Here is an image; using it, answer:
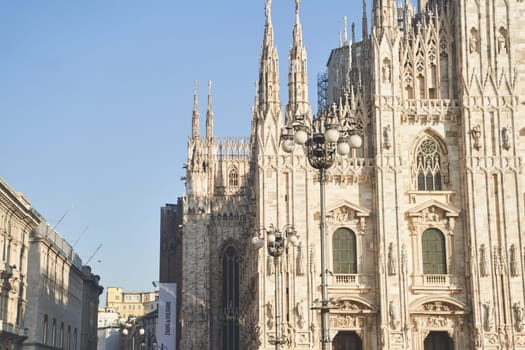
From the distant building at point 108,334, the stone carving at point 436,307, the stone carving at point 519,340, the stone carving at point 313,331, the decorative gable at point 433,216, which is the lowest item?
the stone carving at point 519,340

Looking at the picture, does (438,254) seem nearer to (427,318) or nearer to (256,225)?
(427,318)

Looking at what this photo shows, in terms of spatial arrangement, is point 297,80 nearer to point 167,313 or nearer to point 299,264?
point 299,264

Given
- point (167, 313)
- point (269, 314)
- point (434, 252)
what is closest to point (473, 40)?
point (434, 252)

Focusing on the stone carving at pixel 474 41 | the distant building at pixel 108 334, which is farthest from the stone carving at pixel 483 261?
the distant building at pixel 108 334

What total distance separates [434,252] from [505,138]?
7.24 m

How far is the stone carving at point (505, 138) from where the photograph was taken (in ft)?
160

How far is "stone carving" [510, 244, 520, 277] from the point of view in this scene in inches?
1854

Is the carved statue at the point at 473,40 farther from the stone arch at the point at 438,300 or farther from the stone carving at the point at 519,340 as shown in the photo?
the stone carving at the point at 519,340

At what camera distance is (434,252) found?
48781 millimetres

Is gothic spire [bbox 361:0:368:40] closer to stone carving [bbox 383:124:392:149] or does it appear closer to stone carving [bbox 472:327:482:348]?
stone carving [bbox 383:124:392:149]

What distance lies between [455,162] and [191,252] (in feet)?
97.9

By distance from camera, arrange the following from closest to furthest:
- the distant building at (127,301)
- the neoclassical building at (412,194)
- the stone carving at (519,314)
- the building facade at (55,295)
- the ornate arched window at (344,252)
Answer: the stone carving at (519,314) < the neoclassical building at (412,194) < the ornate arched window at (344,252) < the building facade at (55,295) < the distant building at (127,301)

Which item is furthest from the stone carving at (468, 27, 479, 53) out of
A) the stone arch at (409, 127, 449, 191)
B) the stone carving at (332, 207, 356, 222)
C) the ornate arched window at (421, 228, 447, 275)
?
the stone carving at (332, 207, 356, 222)

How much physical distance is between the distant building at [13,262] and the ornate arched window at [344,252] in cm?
1743
